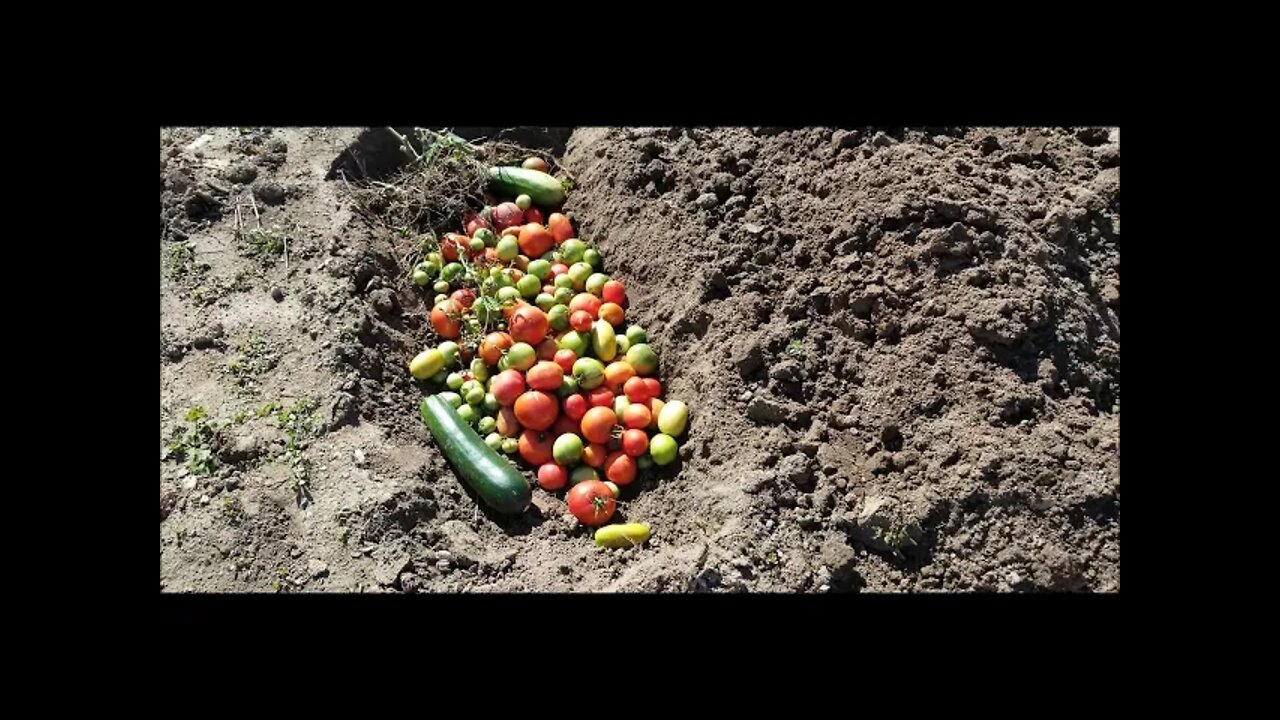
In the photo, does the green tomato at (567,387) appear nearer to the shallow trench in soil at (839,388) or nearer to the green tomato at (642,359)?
the green tomato at (642,359)

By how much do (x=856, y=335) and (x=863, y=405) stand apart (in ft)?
1.22

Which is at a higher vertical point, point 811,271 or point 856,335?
point 811,271

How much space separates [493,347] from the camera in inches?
202

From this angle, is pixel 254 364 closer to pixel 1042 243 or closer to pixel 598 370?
pixel 598 370

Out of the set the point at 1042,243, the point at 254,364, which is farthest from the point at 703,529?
the point at 254,364

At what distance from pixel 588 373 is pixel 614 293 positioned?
614mm

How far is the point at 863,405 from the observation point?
4340mm

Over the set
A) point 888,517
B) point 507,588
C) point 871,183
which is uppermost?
point 871,183

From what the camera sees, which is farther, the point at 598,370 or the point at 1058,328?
the point at 598,370

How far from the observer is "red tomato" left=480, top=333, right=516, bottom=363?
5121 mm

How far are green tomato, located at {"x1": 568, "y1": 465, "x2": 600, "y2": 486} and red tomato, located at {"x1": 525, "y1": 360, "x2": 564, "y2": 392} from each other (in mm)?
453

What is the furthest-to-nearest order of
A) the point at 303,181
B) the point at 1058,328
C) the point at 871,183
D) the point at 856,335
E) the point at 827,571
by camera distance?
1. the point at 303,181
2. the point at 871,183
3. the point at 856,335
4. the point at 1058,328
5. the point at 827,571

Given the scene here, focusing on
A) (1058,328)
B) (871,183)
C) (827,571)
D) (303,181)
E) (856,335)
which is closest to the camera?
(827,571)

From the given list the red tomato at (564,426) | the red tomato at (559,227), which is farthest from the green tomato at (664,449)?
the red tomato at (559,227)
